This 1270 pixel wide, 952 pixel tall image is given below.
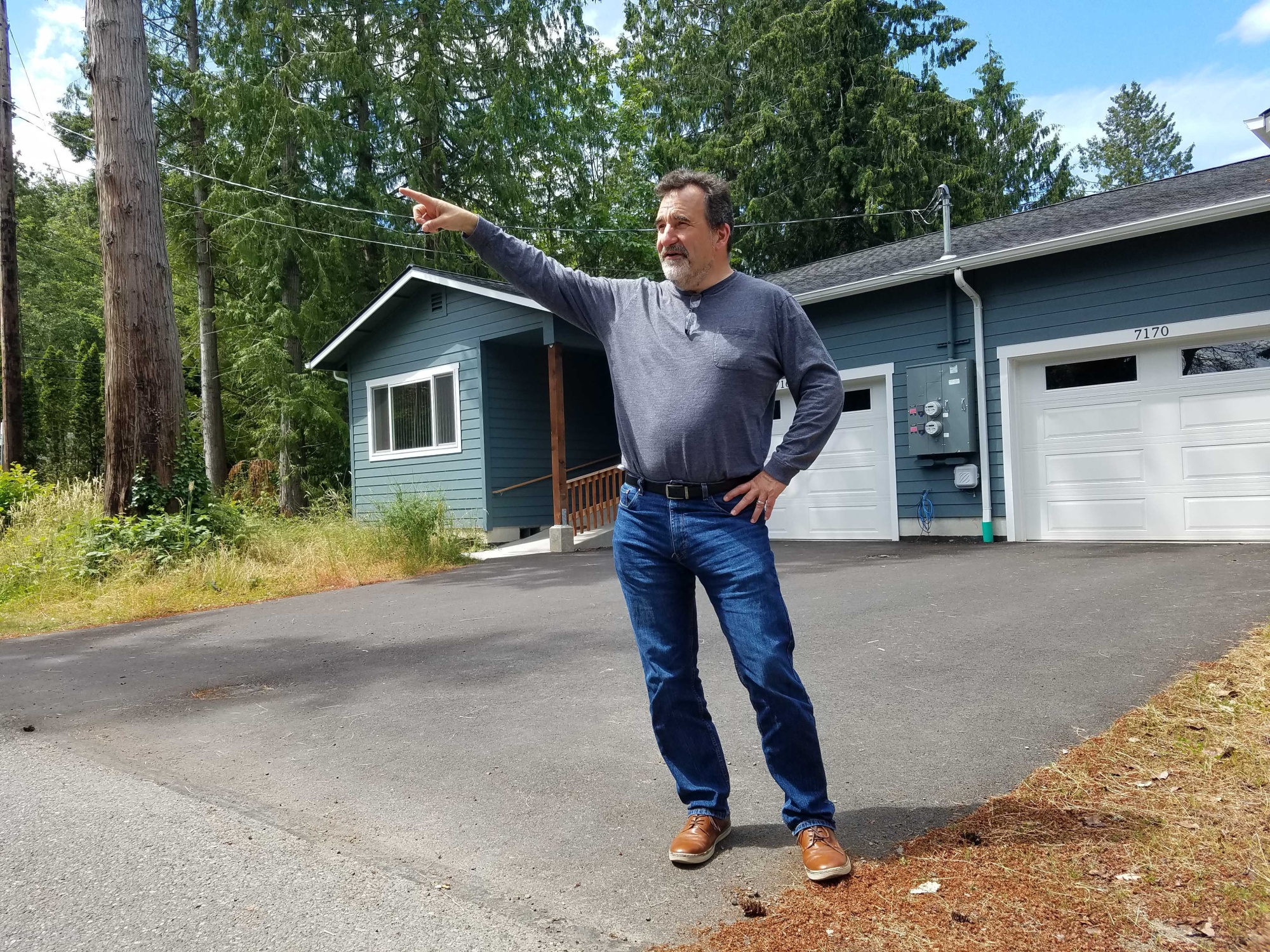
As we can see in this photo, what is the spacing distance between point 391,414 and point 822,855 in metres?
15.5

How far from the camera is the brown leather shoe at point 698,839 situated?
8.63 feet

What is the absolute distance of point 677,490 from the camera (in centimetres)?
270

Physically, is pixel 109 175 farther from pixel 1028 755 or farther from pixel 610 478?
pixel 1028 755

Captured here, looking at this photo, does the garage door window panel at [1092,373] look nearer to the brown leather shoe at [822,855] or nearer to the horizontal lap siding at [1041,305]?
the horizontal lap siding at [1041,305]

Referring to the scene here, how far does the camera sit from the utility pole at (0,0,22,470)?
13.8 m

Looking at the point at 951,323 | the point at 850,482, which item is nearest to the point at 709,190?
the point at 951,323

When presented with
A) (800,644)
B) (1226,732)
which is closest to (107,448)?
(800,644)

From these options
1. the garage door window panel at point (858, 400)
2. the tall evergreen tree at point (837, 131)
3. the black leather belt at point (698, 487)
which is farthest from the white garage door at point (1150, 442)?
the tall evergreen tree at point (837, 131)

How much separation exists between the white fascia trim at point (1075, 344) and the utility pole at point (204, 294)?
734 inches

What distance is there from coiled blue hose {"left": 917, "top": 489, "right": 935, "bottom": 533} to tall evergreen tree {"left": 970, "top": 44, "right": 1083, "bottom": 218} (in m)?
20.0

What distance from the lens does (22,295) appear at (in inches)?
1280

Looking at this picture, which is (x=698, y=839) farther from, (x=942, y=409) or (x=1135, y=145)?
(x=1135, y=145)

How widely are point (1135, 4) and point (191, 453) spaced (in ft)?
65.8

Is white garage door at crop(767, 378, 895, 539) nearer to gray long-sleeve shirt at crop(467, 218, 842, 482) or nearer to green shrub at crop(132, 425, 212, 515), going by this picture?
green shrub at crop(132, 425, 212, 515)
